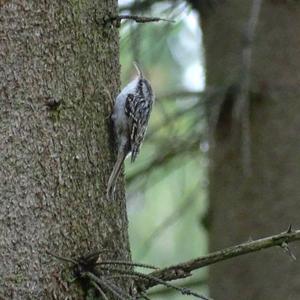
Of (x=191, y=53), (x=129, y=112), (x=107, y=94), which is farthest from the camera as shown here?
(x=191, y=53)

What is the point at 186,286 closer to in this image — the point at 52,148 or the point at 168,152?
the point at 168,152

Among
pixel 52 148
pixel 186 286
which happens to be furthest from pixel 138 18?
pixel 186 286

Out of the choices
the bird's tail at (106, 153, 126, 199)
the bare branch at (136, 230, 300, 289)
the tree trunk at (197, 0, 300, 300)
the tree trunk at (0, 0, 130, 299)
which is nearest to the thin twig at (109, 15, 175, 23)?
the tree trunk at (0, 0, 130, 299)

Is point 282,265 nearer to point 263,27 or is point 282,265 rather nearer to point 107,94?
point 263,27

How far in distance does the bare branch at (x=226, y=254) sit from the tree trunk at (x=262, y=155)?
2141 mm

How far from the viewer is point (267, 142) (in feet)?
18.0

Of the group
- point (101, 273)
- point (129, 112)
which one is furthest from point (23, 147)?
point (129, 112)

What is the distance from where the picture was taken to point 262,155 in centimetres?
550

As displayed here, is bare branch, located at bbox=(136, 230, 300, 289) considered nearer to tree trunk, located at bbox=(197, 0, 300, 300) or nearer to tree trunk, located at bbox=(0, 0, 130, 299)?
tree trunk, located at bbox=(0, 0, 130, 299)

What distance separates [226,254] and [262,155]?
2.30m

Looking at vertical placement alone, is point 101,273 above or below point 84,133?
below

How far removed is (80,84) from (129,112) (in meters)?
0.85

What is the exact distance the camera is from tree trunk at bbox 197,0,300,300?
546cm

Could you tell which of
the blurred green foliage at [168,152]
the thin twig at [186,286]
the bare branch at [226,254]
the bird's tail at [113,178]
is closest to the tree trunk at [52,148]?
the bird's tail at [113,178]
